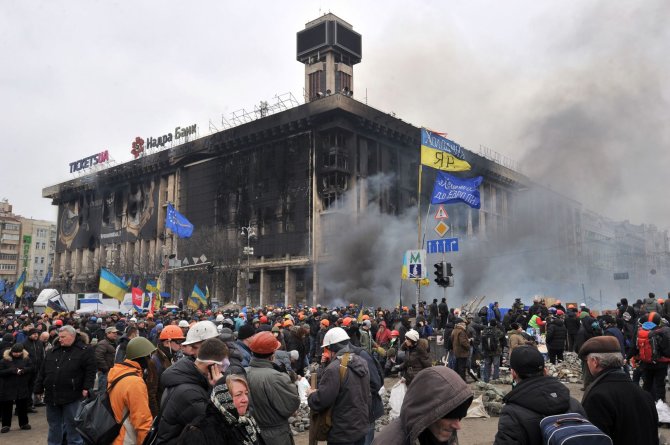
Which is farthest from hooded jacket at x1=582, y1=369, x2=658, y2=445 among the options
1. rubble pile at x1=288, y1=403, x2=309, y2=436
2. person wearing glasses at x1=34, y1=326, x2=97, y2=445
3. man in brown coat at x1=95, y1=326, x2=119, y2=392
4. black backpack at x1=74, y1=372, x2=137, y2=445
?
man in brown coat at x1=95, y1=326, x2=119, y2=392

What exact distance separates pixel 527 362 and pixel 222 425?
1994mm

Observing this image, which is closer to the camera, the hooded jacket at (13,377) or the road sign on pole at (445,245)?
the hooded jacket at (13,377)

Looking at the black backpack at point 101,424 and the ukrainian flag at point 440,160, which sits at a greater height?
the ukrainian flag at point 440,160

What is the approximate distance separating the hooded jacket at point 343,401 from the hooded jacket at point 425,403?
2.74 m

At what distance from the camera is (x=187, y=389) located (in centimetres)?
357

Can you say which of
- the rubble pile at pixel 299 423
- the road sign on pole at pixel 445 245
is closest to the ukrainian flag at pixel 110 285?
the road sign on pole at pixel 445 245

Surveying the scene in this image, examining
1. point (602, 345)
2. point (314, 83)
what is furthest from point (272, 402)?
point (314, 83)

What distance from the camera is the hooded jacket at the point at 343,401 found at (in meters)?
5.05

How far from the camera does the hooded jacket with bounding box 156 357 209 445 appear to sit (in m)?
3.50

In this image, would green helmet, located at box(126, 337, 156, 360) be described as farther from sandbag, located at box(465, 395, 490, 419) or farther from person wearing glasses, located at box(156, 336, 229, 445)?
sandbag, located at box(465, 395, 490, 419)

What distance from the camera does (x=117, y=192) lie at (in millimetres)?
84562

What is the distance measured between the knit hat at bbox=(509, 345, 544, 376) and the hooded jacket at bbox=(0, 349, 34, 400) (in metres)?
9.86

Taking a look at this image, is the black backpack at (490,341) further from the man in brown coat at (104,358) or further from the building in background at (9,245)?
the building in background at (9,245)

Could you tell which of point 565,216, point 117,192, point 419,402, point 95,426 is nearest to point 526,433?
point 419,402
